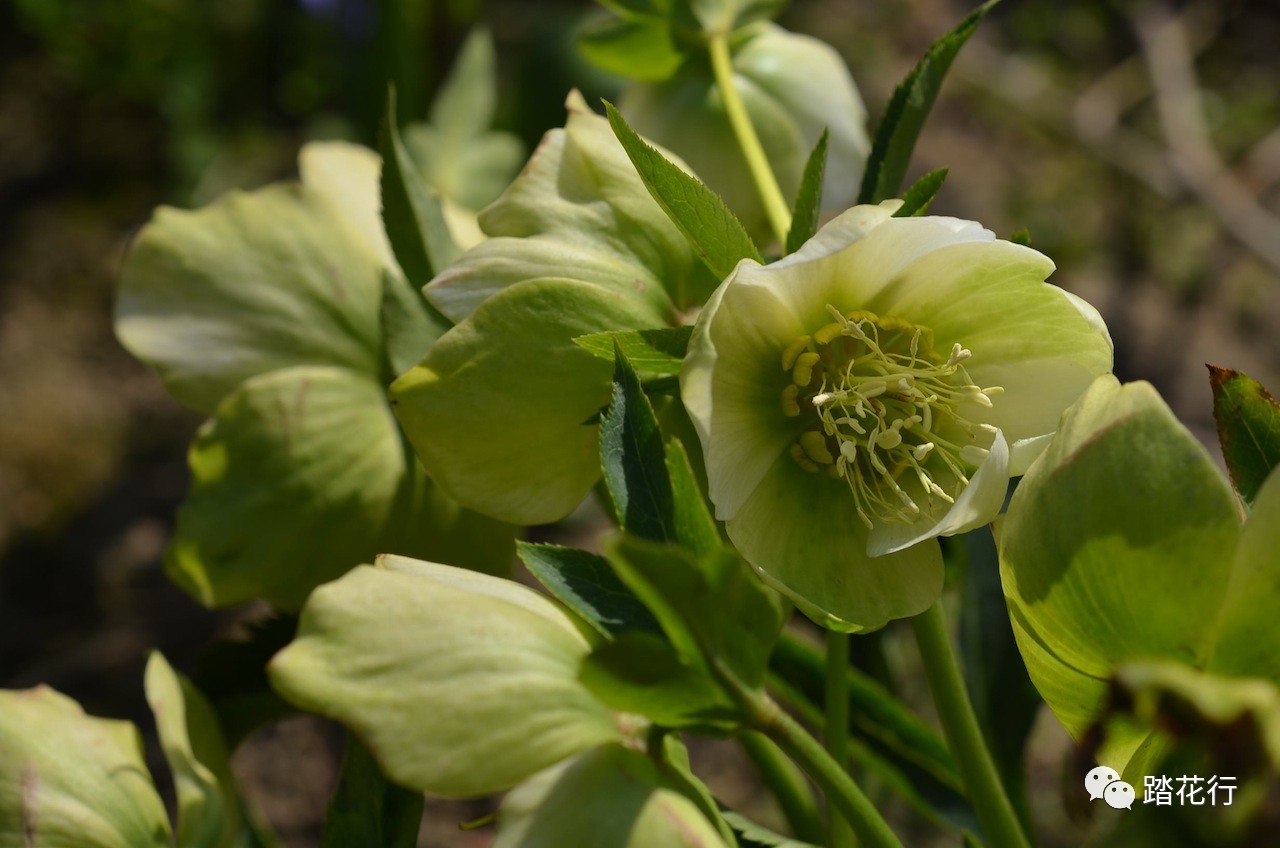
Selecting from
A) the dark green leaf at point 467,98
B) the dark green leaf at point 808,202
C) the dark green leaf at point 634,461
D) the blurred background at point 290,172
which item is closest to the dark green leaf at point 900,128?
the dark green leaf at point 808,202

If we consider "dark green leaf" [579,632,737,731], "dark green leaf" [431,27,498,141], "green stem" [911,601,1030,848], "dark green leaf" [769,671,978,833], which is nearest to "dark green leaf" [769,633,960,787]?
"dark green leaf" [769,671,978,833]

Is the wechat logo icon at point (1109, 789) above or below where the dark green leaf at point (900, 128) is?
below

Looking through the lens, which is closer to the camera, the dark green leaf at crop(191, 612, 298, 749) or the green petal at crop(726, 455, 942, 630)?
the green petal at crop(726, 455, 942, 630)

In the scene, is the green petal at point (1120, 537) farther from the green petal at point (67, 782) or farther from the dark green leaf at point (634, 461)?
the green petal at point (67, 782)

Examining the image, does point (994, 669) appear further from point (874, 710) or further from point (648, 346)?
point (648, 346)

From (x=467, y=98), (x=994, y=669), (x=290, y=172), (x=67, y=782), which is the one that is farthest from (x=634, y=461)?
(x=290, y=172)

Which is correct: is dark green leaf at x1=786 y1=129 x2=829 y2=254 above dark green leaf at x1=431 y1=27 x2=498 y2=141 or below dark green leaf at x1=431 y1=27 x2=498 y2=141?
above

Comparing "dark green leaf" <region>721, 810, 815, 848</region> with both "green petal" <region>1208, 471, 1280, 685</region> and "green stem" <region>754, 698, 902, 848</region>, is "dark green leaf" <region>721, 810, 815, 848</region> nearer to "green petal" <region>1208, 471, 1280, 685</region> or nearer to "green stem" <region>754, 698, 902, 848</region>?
"green stem" <region>754, 698, 902, 848</region>

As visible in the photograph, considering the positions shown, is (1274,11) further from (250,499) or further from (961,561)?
(250,499)
